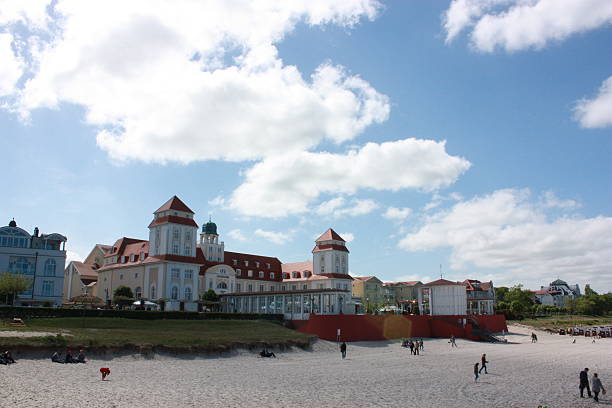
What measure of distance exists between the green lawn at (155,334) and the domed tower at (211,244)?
99.3 feet

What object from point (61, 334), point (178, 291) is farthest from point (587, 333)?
point (61, 334)

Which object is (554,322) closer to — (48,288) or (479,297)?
(479,297)

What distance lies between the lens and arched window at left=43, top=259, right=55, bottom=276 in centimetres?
6161

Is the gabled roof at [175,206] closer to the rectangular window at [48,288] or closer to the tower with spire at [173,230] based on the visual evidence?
the tower with spire at [173,230]

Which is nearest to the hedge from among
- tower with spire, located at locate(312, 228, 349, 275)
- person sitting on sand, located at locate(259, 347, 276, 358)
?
person sitting on sand, located at locate(259, 347, 276, 358)

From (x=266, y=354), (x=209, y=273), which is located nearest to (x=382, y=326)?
(x=266, y=354)

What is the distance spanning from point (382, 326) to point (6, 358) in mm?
42466

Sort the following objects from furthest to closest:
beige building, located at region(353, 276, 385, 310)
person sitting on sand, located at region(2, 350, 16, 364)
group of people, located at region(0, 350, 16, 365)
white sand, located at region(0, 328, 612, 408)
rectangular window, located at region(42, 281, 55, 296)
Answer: beige building, located at region(353, 276, 385, 310)
rectangular window, located at region(42, 281, 55, 296)
person sitting on sand, located at region(2, 350, 16, 364)
group of people, located at region(0, 350, 16, 365)
white sand, located at region(0, 328, 612, 408)

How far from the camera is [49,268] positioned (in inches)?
2436

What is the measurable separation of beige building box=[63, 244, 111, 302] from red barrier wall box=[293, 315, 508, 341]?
142 ft

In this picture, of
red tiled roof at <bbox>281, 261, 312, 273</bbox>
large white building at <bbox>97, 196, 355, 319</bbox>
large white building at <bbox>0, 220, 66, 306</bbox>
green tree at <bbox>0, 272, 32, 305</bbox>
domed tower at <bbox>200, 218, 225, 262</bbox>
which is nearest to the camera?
green tree at <bbox>0, 272, 32, 305</bbox>

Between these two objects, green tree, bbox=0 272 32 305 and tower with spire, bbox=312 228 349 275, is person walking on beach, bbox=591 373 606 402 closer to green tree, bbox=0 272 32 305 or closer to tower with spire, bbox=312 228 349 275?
green tree, bbox=0 272 32 305

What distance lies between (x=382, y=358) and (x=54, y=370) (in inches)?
1021

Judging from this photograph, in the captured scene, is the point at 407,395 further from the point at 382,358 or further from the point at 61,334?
the point at 61,334
